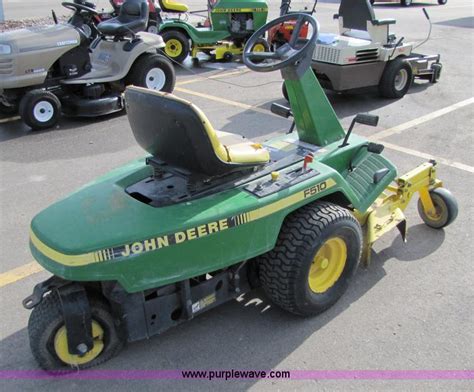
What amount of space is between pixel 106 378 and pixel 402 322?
5.53ft

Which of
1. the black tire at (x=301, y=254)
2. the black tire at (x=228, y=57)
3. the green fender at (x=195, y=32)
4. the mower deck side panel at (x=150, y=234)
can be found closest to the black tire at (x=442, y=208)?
the black tire at (x=301, y=254)

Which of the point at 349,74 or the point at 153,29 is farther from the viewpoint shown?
the point at 153,29

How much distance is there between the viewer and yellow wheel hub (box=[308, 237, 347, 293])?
2.99m

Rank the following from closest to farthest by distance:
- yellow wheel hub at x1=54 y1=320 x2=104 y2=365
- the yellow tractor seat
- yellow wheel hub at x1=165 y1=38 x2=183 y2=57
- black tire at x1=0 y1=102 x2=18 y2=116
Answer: yellow wheel hub at x1=54 y1=320 x2=104 y2=365 < black tire at x1=0 y1=102 x2=18 y2=116 < yellow wheel hub at x1=165 y1=38 x2=183 y2=57 < the yellow tractor seat

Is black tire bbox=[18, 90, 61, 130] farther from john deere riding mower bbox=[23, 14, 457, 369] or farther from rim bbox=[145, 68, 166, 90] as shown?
john deere riding mower bbox=[23, 14, 457, 369]

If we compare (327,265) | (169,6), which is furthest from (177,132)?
(169,6)

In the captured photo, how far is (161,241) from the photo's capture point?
2.38 meters

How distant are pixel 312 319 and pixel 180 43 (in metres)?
7.95

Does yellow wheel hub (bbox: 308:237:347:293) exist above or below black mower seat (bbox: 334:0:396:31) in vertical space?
below

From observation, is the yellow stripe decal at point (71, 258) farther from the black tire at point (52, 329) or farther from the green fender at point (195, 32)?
the green fender at point (195, 32)

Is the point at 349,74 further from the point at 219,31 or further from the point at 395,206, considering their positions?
the point at 219,31

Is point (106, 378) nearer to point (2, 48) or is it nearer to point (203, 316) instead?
point (203, 316)

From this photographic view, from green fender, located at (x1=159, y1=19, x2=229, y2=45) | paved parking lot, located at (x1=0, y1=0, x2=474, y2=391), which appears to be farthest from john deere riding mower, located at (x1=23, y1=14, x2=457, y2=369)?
green fender, located at (x1=159, y1=19, x2=229, y2=45)

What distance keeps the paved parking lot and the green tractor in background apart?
416cm
